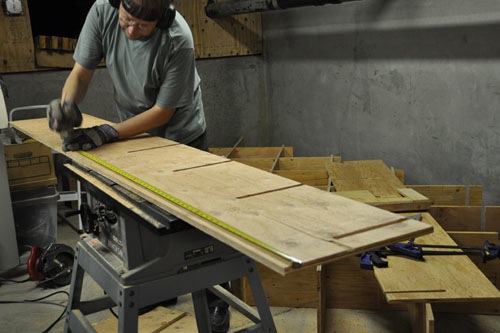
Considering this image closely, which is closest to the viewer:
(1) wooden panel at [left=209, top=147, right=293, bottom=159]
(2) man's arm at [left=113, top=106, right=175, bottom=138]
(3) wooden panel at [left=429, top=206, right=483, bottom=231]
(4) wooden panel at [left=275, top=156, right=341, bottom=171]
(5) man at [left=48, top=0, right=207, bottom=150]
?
(5) man at [left=48, top=0, right=207, bottom=150]

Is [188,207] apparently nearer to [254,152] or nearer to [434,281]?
[434,281]

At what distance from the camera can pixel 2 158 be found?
317cm

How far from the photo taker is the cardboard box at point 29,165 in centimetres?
344

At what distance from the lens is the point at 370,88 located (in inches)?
166

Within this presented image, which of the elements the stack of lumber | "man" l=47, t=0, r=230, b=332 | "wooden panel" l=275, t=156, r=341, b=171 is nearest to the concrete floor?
the stack of lumber

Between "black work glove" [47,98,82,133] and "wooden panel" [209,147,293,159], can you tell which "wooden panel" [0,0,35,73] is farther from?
"black work glove" [47,98,82,133]

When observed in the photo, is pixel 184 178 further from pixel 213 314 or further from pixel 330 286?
pixel 330 286

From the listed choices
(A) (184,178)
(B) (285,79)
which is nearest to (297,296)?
(A) (184,178)

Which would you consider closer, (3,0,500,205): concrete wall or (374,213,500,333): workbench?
(374,213,500,333): workbench

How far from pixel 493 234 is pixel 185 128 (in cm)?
158

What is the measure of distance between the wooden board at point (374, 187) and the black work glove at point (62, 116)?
1457 mm

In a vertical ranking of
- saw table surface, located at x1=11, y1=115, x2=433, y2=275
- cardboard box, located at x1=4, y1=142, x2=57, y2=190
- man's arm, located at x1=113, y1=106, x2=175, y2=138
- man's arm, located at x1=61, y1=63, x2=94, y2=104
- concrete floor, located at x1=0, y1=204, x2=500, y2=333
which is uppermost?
man's arm, located at x1=61, y1=63, x2=94, y2=104

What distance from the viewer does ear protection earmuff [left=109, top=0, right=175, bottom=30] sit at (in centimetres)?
193

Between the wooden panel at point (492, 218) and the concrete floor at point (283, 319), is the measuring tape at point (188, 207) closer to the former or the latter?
the concrete floor at point (283, 319)
